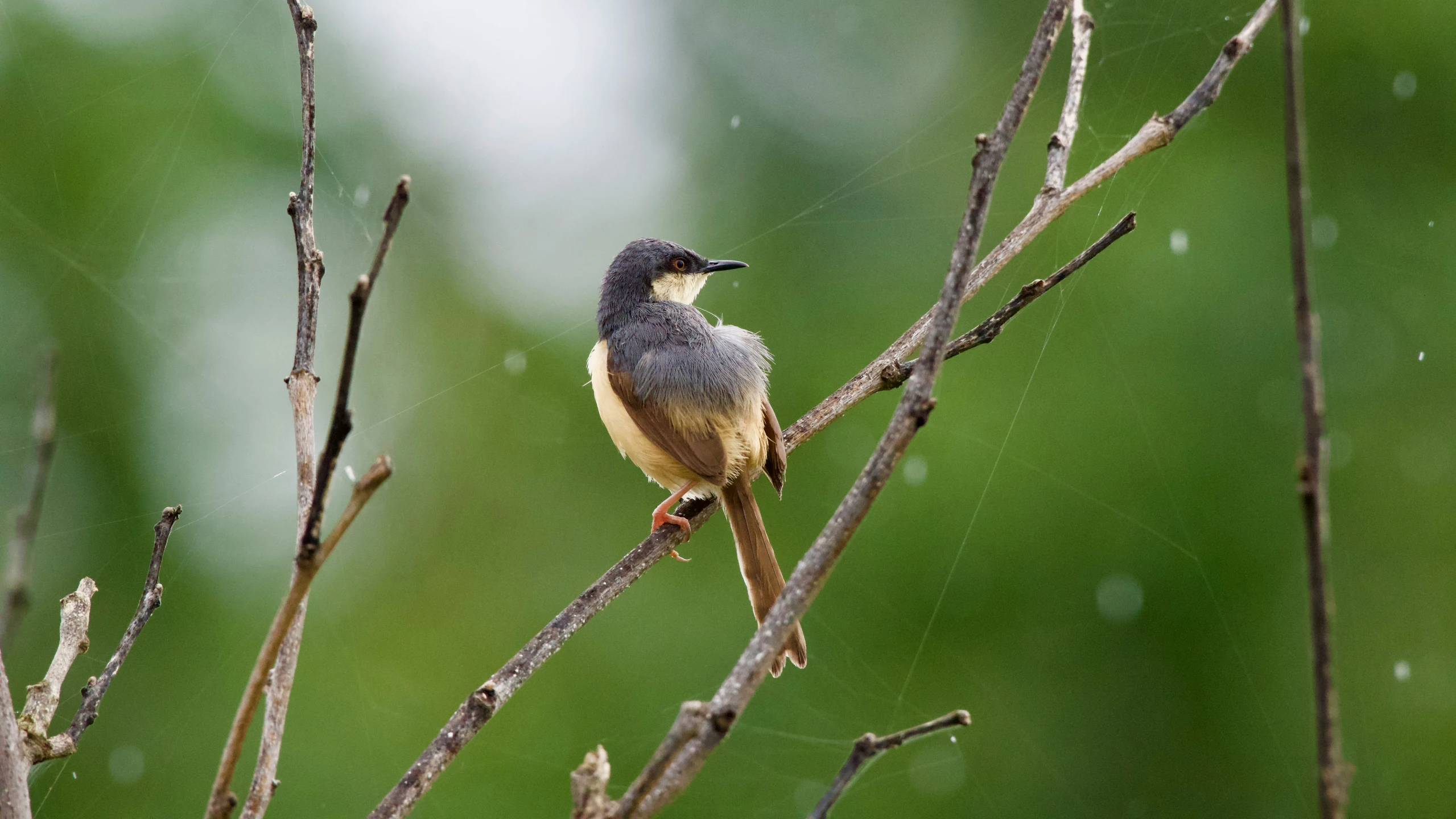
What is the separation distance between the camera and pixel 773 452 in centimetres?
302

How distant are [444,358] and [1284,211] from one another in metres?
5.61

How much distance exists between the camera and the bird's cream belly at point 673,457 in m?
2.88

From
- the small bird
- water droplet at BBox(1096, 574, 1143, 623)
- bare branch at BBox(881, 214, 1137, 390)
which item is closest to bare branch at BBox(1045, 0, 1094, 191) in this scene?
bare branch at BBox(881, 214, 1137, 390)

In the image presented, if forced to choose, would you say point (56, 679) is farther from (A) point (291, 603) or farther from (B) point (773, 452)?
(B) point (773, 452)

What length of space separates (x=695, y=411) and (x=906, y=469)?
12.5 ft

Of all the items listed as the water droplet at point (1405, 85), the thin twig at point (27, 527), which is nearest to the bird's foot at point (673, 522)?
the thin twig at point (27, 527)

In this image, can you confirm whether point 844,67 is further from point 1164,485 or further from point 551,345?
point 1164,485

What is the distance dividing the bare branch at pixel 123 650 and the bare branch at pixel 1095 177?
1.33m

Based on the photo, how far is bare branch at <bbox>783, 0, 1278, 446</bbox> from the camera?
2049 millimetres

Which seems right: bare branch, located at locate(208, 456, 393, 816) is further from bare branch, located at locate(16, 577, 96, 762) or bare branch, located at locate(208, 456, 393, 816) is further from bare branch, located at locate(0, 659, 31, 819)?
bare branch, located at locate(16, 577, 96, 762)

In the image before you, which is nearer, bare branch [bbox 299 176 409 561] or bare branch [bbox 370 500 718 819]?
bare branch [bbox 299 176 409 561]

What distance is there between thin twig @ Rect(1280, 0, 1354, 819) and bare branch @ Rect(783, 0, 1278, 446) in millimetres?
1201

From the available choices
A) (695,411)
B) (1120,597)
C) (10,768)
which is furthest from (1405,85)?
(10,768)

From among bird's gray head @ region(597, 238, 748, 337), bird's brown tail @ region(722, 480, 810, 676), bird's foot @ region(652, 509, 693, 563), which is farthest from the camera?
bird's gray head @ region(597, 238, 748, 337)
